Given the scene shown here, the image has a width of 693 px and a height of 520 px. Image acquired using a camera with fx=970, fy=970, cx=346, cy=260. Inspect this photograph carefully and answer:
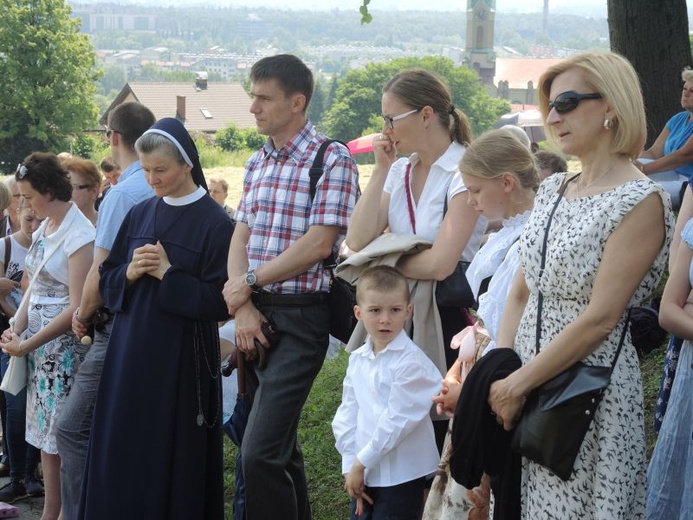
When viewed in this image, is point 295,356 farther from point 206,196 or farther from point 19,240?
point 19,240

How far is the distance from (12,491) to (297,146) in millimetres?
2993

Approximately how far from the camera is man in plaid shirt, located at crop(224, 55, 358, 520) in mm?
4180

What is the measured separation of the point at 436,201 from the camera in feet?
13.2

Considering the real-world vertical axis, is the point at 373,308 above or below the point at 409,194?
below

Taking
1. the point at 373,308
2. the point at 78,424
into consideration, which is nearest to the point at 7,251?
the point at 78,424

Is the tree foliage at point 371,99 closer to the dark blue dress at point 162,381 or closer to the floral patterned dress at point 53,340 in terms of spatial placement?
the floral patterned dress at point 53,340

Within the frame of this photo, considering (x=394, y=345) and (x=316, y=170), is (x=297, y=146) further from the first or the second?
(x=394, y=345)

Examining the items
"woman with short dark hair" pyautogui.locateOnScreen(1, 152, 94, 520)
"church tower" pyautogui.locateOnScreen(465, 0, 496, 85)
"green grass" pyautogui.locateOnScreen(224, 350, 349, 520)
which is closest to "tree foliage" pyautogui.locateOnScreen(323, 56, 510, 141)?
"church tower" pyautogui.locateOnScreen(465, 0, 496, 85)

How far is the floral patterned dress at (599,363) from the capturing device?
278 cm

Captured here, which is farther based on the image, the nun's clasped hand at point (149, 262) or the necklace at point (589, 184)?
the nun's clasped hand at point (149, 262)

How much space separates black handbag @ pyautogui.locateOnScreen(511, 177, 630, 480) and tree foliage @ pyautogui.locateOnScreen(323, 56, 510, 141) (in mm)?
78006

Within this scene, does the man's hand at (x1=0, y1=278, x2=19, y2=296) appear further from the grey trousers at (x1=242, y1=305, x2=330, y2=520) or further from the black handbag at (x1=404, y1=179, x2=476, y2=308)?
the black handbag at (x1=404, y1=179, x2=476, y2=308)

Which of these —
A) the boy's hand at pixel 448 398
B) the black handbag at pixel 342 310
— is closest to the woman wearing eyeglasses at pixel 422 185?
the black handbag at pixel 342 310

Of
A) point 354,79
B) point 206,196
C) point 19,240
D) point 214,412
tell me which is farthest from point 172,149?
point 354,79
